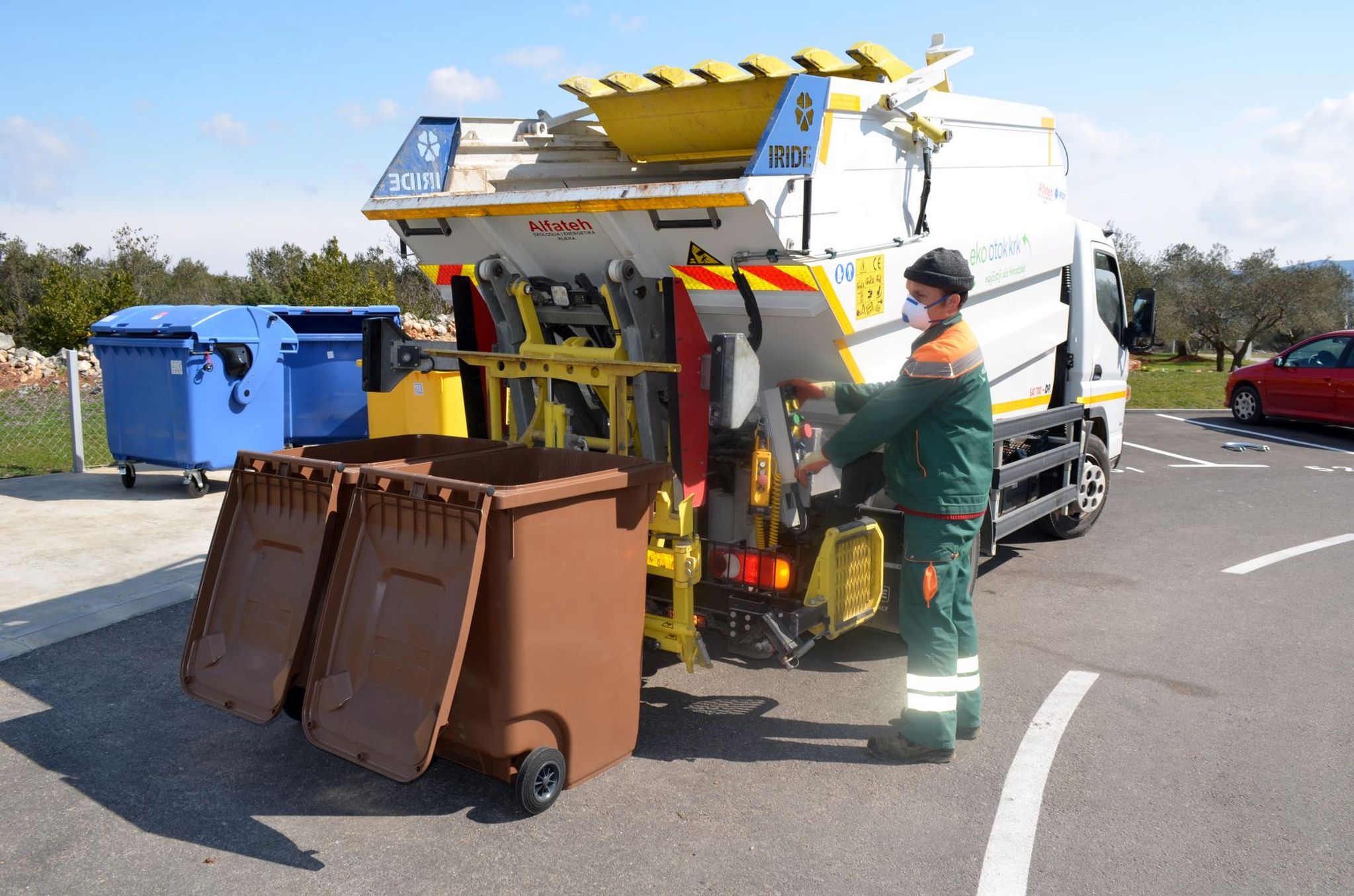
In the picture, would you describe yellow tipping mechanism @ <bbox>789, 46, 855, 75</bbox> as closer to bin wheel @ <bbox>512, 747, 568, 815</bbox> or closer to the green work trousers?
the green work trousers

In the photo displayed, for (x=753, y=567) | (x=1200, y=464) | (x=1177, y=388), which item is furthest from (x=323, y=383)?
(x=1177, y=388)

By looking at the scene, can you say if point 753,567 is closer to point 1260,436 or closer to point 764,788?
point 764,788

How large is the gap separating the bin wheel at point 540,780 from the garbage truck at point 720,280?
2.52 ft

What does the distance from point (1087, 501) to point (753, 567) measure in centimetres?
448

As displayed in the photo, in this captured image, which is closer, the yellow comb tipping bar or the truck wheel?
the yellow comb tipping bar

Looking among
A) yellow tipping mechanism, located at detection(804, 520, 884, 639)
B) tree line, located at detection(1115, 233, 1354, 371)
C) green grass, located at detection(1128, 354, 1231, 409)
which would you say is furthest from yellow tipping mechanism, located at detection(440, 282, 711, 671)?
tree line, located at detection(1115, 233, 1354, 371)

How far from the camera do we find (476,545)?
3.13 m

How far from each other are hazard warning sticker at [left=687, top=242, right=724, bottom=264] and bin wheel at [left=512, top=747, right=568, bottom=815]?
1.95 meters

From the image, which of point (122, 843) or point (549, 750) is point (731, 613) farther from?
point (122, 843)

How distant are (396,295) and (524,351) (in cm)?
2882

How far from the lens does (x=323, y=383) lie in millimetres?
9633

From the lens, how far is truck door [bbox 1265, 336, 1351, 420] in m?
14.0

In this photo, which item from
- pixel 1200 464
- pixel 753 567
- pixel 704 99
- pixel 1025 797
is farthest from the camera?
pixel 1200 464

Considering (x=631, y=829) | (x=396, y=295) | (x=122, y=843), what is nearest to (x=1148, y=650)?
(x=631, y=829)
